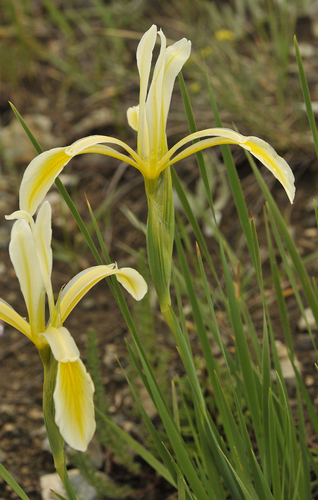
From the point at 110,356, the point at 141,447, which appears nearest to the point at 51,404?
the point at 141,447

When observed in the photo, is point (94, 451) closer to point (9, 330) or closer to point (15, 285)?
point (9, 330)

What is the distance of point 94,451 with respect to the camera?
1305 millimetres

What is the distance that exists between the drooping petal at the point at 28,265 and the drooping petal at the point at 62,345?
50 millimetres

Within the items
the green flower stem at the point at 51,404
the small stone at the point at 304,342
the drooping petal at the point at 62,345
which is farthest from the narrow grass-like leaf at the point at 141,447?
the small stone at the point at 304,342

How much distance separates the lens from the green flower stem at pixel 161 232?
2.30 feet

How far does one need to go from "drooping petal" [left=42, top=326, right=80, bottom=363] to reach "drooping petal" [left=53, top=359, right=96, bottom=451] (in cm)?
2

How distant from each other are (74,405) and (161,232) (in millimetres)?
282

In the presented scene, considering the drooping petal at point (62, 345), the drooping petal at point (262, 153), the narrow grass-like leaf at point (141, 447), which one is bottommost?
the narrow grass-like leaf at point (141, 447)

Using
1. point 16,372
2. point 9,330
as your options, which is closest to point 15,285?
point 9,330

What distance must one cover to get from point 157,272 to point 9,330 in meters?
1.20

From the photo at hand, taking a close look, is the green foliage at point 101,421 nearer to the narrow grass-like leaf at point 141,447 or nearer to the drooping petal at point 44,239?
the narrow grass-like leaf at point 141,447

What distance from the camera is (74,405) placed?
1.70 ft

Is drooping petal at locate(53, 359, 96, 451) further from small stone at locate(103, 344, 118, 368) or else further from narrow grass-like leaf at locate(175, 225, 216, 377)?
small stone at locate(103, 344, 118, 368)

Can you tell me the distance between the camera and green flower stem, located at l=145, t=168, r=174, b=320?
2.30 feet
